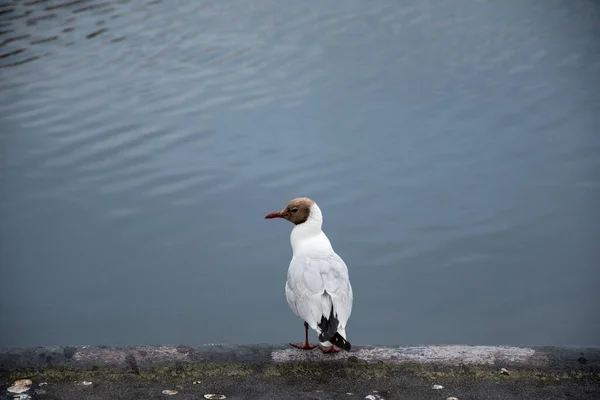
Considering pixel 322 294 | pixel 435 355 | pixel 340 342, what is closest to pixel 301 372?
pixel 340 342

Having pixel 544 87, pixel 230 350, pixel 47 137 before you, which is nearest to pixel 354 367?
pixel 230 350

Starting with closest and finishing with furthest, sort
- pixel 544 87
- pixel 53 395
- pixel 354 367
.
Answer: pixel 53 395 < pixel 354 367 < pixel 544 87

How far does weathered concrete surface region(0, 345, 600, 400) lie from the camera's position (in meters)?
4.21

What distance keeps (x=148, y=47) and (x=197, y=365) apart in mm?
14083

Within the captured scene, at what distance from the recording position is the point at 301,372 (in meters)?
4.45

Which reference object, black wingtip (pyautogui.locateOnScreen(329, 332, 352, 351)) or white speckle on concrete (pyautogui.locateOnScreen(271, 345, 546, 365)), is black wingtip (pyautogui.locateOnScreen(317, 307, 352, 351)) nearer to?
black wingtip (pyautogui.locateOnScreen(329, 332, 352, 351))

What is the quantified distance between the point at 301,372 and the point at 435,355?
27.6 inches

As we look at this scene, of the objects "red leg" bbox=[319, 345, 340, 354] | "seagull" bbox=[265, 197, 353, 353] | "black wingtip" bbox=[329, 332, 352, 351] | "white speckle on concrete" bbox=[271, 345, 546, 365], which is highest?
"seagull" bbox=[265, 197, 353, 353]

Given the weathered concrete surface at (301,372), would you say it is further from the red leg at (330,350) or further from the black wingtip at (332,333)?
the black wingtip at (332,333)

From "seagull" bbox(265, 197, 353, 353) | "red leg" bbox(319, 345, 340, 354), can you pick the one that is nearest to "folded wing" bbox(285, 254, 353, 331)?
"seagull" bbox(265, 197, 353, 353)

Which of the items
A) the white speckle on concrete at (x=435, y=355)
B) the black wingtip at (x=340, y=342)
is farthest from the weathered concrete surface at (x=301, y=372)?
the black wingtip at (x=340, y=342)

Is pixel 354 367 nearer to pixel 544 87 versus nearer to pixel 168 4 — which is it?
pixel 544 87

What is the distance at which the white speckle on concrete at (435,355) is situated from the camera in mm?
4488

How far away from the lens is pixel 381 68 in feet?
52.6
